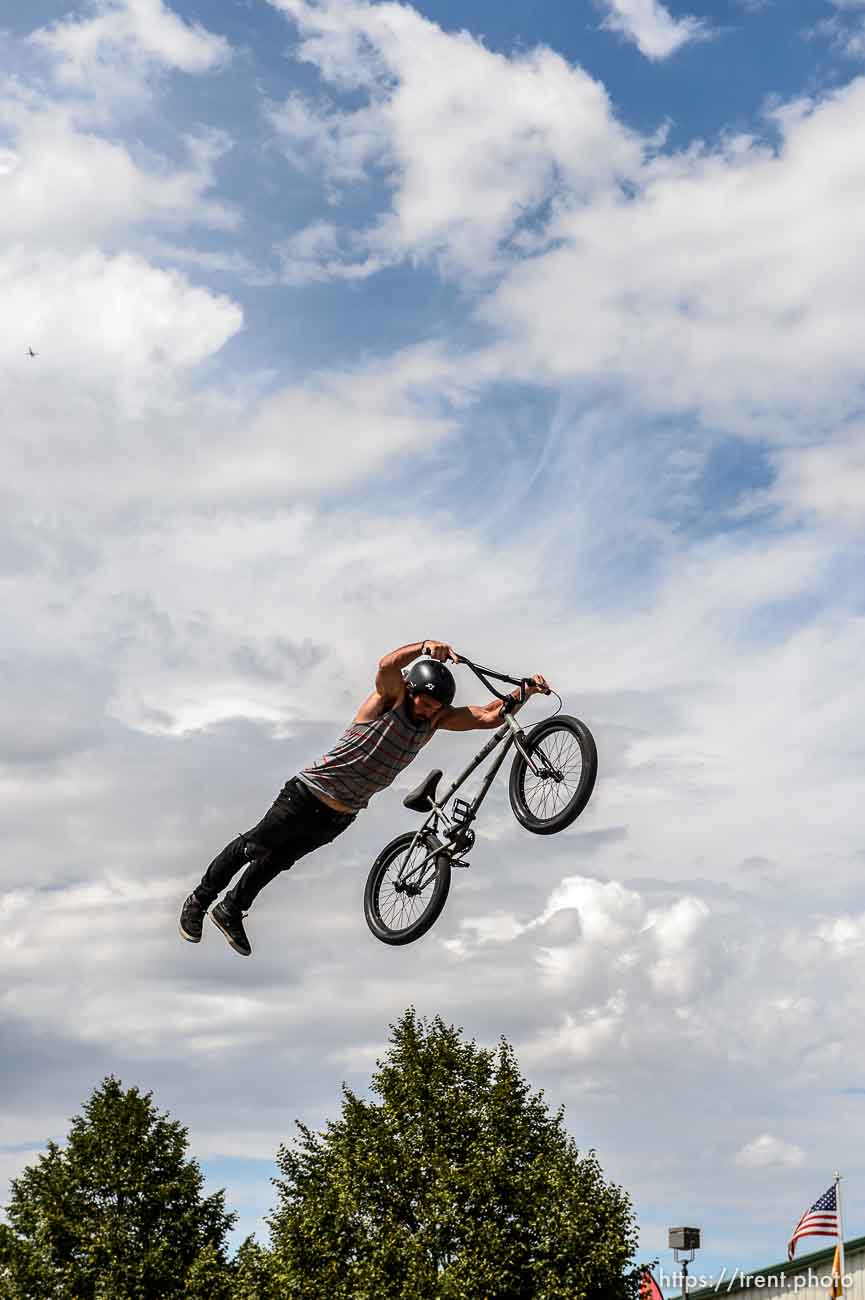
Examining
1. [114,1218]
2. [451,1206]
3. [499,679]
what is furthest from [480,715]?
[114,1218]

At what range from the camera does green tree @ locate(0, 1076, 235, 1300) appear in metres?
42.8

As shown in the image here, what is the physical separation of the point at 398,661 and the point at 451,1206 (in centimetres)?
2798

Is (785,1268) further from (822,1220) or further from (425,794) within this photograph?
(425,794)

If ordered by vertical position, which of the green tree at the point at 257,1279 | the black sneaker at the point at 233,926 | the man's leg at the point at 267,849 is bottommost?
the green tree at the point at 257,1279

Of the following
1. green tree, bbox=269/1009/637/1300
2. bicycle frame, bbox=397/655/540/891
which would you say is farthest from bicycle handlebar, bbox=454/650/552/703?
green tree, bbox=269/1009/637/1300

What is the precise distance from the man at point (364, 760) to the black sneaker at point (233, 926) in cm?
34

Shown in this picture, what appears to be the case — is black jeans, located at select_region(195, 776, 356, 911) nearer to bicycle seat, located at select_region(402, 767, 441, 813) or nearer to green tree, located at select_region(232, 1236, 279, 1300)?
bicycle seat, located at select_region(402, 767, 441, 813)

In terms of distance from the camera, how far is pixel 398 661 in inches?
549

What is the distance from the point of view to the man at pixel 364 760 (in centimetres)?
1426

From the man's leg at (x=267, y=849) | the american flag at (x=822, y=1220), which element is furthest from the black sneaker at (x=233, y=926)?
the american flag at (x=822, y=1220)

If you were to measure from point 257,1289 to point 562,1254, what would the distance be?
8.64 m

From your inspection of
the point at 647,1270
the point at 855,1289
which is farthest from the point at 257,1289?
the point at 855,1289

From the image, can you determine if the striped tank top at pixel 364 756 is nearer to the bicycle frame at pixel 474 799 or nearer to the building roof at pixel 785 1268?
the bicycle frame at pixel 474 799

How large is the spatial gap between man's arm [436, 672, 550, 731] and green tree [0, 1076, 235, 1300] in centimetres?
3256
